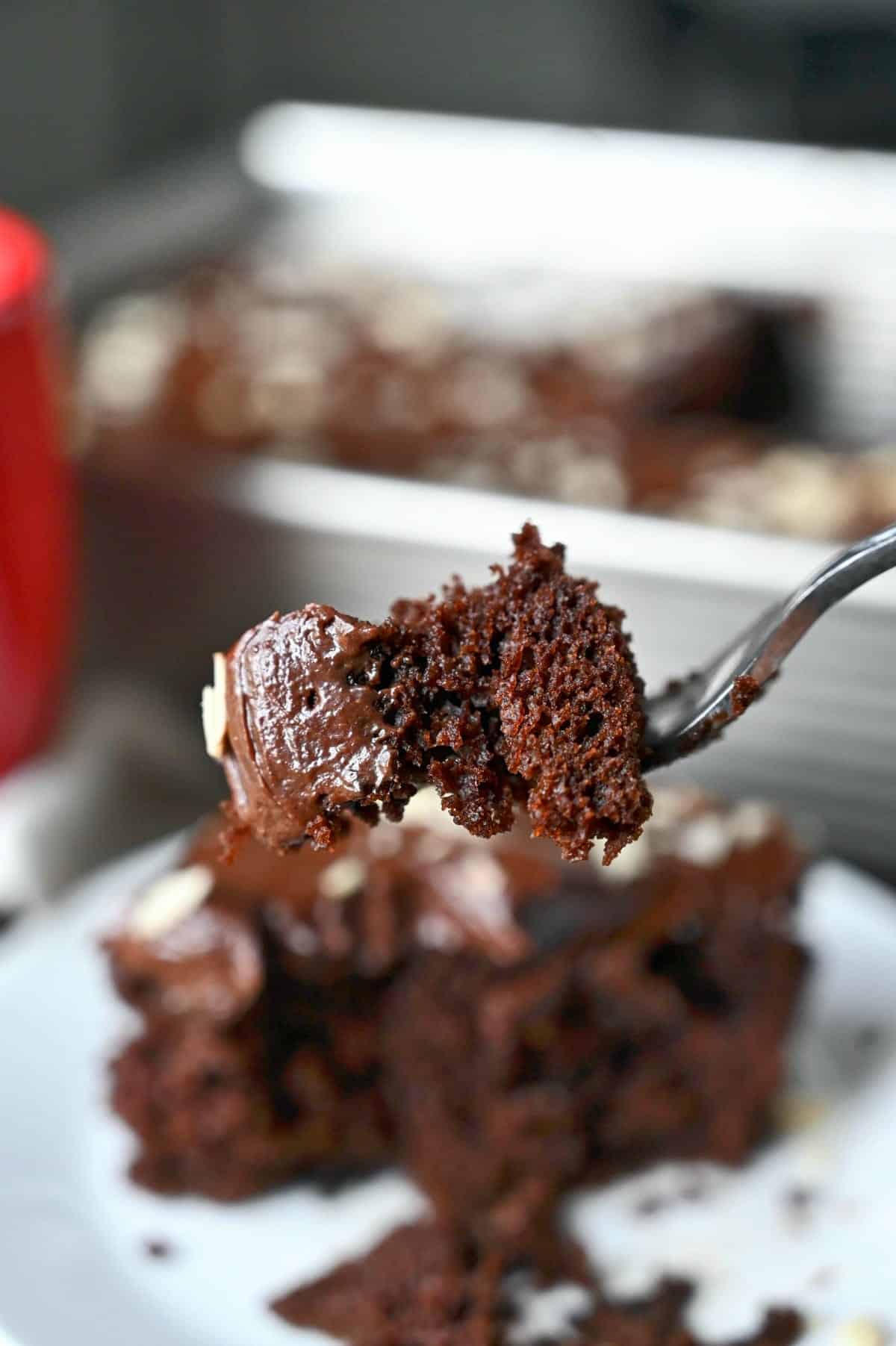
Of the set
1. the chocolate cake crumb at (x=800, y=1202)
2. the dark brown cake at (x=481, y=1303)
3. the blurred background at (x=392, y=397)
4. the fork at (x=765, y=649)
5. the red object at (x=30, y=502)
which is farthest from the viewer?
the blurred background at (x=392, y=397)

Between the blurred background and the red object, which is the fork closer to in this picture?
the blurred background

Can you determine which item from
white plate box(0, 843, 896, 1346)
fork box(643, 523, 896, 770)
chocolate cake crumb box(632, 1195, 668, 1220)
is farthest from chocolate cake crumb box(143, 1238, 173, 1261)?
fork box(643, 523, 896, 770)

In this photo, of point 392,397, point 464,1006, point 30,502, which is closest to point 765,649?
point 464,1006

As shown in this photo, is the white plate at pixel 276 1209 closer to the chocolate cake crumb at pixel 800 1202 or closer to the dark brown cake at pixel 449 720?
the chocolate cake crumb at pixel 800 1202

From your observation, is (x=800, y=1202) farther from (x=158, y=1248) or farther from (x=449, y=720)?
(x=449, y=720)

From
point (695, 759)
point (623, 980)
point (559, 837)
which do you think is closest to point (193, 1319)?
point (623, 980)

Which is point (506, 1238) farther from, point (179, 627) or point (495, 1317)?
point (179, 627)

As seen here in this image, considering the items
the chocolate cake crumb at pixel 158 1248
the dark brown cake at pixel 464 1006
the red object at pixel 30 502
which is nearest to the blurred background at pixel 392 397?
the red object at pixel 30 502
